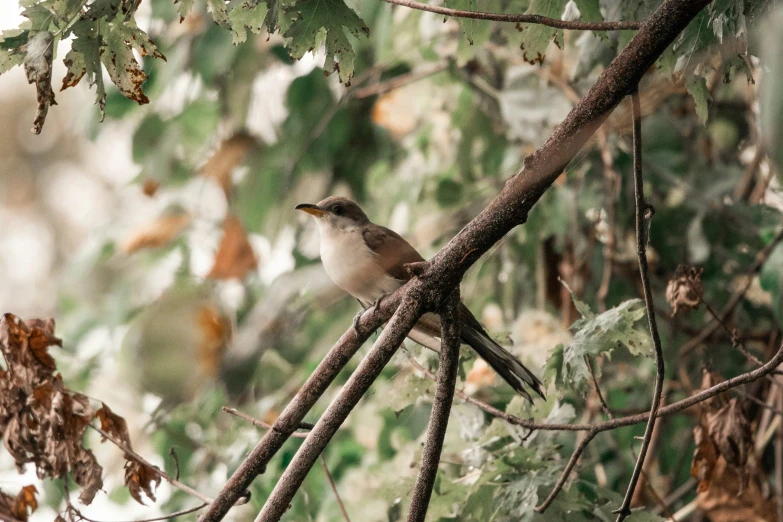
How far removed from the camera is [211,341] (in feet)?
11.5

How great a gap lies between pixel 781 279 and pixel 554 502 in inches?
51.4

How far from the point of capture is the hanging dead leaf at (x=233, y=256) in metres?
4.18

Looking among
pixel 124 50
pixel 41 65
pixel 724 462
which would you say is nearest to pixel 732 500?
pixel 724 462

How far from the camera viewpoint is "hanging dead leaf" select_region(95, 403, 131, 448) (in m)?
2.30

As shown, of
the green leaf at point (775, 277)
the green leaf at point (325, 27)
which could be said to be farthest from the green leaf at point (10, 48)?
the green leaf at point (775, 277)

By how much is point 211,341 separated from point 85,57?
1859 millimetres

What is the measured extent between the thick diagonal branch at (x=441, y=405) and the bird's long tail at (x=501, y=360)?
0.59 metres

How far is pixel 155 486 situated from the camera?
2369mm

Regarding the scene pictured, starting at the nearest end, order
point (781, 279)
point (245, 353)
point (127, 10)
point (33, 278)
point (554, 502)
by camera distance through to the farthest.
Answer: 1. point (127, 10)
2. point (554, 502)
3. point (781, 279)
4. point (245, 353)
5. point (33, 278)

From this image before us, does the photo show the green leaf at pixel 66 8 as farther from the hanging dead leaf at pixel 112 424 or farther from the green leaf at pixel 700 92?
the green leaf at pixel 700 92

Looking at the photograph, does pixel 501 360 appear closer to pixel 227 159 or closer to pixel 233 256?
pixel 233 256

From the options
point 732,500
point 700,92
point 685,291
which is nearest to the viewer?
point 700,92

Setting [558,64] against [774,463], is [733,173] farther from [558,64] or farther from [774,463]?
[774,463]

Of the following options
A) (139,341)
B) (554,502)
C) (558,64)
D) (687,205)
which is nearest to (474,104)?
(558,64)
